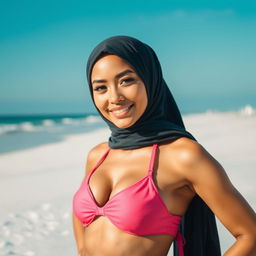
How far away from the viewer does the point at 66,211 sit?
5746 mm

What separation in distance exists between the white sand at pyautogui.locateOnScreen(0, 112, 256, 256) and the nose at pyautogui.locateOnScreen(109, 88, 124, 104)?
272 centimetres

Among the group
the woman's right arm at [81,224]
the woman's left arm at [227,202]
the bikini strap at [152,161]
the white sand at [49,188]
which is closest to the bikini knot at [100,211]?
the bikini strap at [152,161]

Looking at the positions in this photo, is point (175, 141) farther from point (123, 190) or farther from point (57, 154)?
point (57, 154)

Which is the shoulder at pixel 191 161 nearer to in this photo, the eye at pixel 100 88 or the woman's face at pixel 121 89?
the woman's face at pixel 121 89

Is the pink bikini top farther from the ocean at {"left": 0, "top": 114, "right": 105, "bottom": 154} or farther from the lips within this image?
the ocean at {"left": 0, "top": 114, "right": 105, "bottom": 154}

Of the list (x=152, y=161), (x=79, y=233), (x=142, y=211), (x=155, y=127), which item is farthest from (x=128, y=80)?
(x=79, y=233)

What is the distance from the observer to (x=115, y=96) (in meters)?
1.98

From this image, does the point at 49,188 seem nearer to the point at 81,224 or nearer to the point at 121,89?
the point at 81,224

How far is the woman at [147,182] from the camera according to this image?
5.91 feet

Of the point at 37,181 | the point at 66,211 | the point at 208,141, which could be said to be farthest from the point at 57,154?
the point at 66,211

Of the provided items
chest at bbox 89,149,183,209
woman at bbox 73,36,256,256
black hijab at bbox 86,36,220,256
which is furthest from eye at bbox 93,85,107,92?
chest at bbox 89,149,183,209

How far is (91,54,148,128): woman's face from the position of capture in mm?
1979

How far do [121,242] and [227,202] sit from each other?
575mm

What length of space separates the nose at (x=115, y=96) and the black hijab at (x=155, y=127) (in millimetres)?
145
